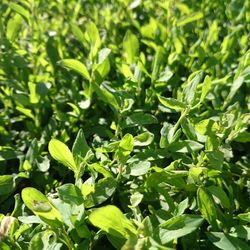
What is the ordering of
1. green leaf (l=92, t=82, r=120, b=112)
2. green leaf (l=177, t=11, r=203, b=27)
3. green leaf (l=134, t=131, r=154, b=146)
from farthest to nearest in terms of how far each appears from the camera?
1. green leaf (l=177, t=11, r=203, b=27)
2. green leaf (l=92, t=82, r=120, b=112)
3. green leaf (l=134, t=131, r=154, b=146)

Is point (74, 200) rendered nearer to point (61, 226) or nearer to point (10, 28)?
point (61, 226)

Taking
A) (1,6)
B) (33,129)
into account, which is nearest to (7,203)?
(33,129)

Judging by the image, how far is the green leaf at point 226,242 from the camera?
967 millimetres

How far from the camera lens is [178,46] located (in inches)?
60.2

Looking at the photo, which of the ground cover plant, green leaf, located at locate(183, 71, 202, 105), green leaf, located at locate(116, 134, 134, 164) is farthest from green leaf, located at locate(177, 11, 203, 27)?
green leaf, located at locate(116, 134, 134, 164)

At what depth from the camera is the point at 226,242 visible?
0.97 m

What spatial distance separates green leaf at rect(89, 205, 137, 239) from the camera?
851 mm

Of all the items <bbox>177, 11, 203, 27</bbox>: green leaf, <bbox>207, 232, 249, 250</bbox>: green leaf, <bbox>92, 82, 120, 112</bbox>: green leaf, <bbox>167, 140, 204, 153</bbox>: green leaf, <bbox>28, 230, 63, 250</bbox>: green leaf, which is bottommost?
<bbox>207, 232, 249, 250</bbox>: green leaf

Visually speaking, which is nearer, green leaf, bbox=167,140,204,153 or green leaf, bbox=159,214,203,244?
green leaf, bbox=159,214,203,244

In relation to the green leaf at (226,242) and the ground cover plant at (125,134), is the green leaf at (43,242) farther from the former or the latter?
the green leaf at (226,242)

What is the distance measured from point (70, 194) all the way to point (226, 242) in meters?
0.33

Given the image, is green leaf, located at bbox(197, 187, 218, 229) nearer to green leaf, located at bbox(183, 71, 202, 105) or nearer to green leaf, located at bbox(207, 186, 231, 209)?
green leaf, located at bbox(207, 186, 231, 209)

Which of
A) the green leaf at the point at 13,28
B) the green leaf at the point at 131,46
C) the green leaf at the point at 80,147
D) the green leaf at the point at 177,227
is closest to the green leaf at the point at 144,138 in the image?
the green leaf at the point at 80,147

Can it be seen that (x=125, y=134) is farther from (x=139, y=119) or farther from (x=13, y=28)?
(x=13, y=28)
